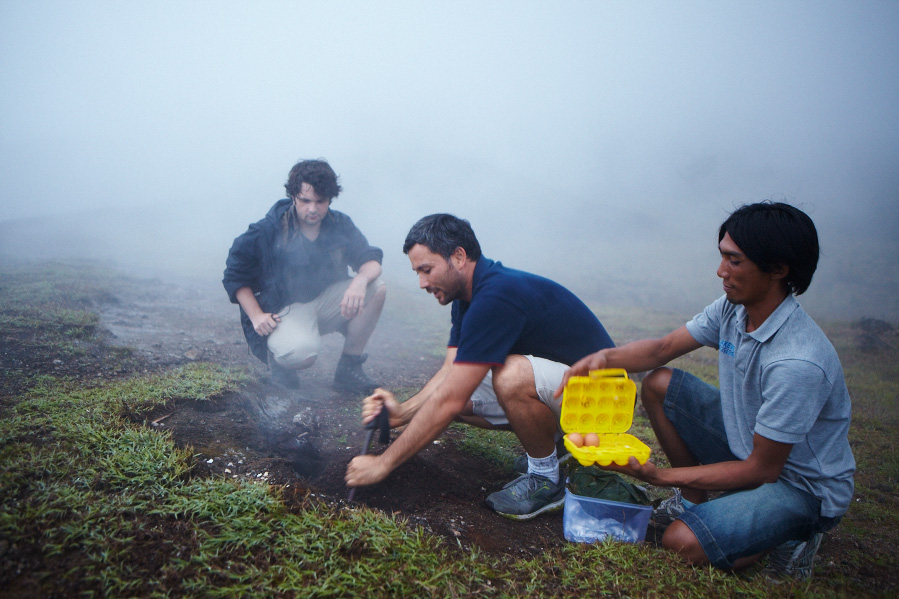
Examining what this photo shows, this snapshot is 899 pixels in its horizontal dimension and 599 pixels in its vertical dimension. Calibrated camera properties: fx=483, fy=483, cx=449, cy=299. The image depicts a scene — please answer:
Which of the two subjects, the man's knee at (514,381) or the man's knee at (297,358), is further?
the man's knee at (297,358)

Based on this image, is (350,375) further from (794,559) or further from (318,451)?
(794,559)

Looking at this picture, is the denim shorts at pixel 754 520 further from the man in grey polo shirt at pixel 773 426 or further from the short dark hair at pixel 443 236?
the short dark hair at pixel 443 236

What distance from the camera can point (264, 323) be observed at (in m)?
3.70

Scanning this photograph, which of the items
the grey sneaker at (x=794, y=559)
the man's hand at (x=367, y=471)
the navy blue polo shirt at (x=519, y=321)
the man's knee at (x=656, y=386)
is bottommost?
the grey sneaker at (x=794, y=559)

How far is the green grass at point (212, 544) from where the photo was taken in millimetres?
1640

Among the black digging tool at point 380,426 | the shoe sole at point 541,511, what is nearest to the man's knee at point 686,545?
the shoe sole at point 541,511

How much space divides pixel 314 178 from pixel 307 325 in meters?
1.25

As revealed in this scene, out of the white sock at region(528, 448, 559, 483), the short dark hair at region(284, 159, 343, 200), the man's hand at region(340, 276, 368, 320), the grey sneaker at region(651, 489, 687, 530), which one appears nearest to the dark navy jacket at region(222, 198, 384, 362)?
the short dark hair at region(284, 159, 343, 200)

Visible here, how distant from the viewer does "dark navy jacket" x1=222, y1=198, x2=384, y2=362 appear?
12.5 feet

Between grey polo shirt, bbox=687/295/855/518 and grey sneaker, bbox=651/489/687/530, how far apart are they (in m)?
0.52

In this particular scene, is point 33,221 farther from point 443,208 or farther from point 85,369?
point 85,369

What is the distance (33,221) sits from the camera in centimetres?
1577

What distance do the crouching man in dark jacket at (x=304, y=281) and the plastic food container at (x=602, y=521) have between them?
2.33 metres

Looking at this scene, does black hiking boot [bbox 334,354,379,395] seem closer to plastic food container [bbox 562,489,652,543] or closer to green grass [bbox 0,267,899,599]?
green grass [bbox 0,267,899,599]
